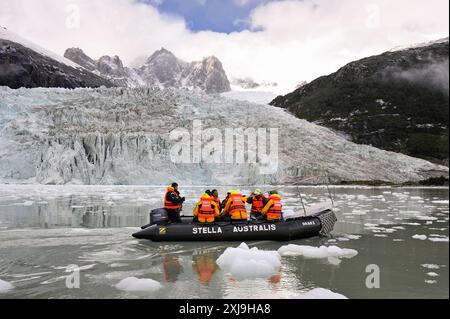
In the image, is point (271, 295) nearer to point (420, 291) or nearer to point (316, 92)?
point (420, 291)

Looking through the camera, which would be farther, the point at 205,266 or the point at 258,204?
the point at 258,204

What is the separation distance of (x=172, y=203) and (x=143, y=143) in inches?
918

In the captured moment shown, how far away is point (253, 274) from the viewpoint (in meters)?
6.07

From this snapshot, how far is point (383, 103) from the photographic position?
10331cm

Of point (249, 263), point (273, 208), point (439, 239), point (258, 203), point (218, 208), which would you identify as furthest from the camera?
point (258, 203)

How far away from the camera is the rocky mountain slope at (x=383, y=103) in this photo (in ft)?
275

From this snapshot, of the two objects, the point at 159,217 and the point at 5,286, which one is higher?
the point at 159,217

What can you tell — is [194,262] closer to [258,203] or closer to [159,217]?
[159,217]

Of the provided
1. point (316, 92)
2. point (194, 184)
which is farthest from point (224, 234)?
point (316, 92)

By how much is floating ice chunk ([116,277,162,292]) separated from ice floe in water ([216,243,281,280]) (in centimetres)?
124

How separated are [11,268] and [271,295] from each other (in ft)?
14.5

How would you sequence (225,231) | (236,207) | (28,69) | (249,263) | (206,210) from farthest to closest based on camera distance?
(28,69)
(236,207)
(206,210)
(225,231)
(249,263)

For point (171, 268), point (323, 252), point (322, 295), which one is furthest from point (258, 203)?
point (322, 295)

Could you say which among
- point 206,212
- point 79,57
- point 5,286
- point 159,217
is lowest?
point 5,286
